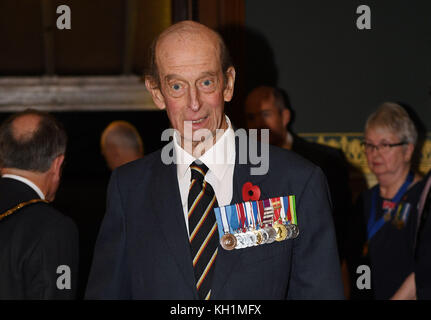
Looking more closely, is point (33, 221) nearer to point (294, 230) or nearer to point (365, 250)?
point (294, 230)

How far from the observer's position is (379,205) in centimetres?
366

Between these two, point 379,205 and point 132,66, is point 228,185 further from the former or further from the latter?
point 132,66

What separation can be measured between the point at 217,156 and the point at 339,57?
9.29ft

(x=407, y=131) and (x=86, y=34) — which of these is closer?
(x=407, y=131)

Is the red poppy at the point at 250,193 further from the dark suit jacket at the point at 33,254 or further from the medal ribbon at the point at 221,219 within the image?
the dark suit jacket at the point at 33,254

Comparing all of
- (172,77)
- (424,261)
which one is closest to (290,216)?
(172,77)

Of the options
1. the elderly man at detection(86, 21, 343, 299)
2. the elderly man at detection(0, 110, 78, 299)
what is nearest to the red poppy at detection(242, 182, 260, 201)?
the elderly man at detection(86, 21, 343, 299)

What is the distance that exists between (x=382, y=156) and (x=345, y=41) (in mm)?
1218

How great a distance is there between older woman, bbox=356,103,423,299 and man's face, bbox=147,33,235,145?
1.81 metres

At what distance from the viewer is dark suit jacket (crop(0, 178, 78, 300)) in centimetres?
225

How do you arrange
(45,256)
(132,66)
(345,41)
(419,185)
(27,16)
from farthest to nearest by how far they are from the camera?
1. (132,66)
2. (27,16)
3. (345,41)
4. (419,185)
5. (45,256)

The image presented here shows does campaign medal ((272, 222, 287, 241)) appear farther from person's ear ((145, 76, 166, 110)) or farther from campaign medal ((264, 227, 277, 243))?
person's ear ((145, 76, 166, 110))

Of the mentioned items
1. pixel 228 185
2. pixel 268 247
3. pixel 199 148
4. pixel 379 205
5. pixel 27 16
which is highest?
pixel 27 16
